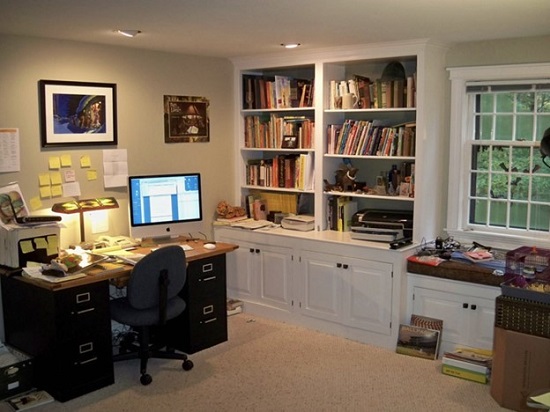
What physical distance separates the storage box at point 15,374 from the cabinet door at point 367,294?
2208mm

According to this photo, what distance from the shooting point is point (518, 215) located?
4.48m

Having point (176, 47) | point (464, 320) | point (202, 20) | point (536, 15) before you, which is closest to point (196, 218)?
point (176, 47)

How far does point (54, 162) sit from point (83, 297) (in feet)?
3.57

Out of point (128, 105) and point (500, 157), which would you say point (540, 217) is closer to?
point (500, 157)

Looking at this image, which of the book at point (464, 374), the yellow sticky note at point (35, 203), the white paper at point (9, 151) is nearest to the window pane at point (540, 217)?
the book at point (464, 374)

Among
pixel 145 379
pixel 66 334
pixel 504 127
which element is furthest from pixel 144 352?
pixel 504 127

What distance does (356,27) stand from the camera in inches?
149

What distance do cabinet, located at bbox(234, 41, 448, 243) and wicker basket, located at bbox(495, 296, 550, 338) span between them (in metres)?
1.09

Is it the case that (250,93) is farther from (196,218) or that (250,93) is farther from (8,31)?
(8,31)

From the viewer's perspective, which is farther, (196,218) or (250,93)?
(250,93)

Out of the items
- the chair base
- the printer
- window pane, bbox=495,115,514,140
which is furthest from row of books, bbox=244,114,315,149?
the chair base

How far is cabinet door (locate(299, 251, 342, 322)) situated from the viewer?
15.4 feet

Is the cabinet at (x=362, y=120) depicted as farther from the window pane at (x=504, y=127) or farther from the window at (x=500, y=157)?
the window pane at (x=504, y=127)

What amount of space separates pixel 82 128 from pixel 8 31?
0.80m
